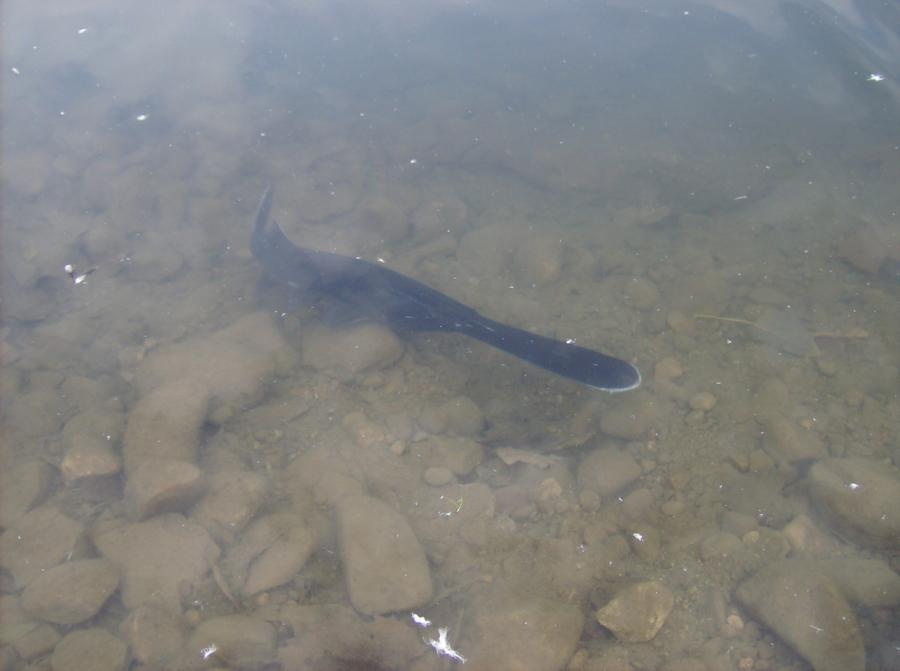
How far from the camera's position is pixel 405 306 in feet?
14.8

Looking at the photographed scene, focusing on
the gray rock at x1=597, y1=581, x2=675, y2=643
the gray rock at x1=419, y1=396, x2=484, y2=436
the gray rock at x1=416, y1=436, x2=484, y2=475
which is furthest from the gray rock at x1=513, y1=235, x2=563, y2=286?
the gray rock at x1=597, y1=581, x2=675, y2=643

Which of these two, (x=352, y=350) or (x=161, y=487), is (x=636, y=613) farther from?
(x=161, y=487)

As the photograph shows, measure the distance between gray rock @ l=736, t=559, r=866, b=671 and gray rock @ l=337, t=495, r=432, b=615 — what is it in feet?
5.77

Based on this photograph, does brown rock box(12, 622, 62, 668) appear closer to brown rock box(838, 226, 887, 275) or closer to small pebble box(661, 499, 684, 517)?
small pebble box(661, 499, 684, 517)

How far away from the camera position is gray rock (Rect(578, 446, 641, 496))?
3.56 meters

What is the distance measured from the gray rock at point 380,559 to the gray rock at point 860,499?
2.38 m

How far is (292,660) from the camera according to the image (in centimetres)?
285

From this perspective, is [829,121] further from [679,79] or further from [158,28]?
[158,28]

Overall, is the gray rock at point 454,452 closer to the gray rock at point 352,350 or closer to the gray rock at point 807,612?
the gray rock at point 352,350

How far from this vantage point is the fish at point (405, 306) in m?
3.95

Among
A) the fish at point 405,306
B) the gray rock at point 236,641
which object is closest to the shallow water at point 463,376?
the gray rock at point 236,641

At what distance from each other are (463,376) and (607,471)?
4.35 feet

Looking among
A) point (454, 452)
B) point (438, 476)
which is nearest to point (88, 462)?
point (438, 476)

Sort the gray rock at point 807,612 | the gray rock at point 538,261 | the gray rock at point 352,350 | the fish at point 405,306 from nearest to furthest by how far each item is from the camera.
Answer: the gray rock at point 807,612
the fish at point 405,306
the gray rock at point 352,350
the gray rock at point 538,261
